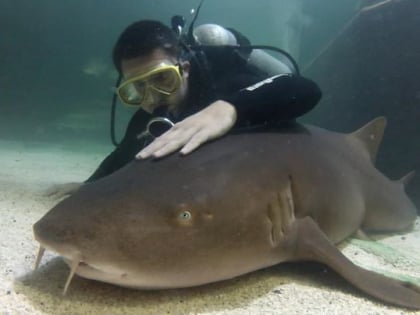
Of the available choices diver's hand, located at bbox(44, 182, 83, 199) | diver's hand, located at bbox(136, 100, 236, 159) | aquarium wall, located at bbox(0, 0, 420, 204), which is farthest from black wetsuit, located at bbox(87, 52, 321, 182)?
aquarium wall, located at bbox(0, 0, 420, 204)

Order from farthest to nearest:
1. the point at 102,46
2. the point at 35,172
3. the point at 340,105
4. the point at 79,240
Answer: the point at 102,46
the point at 340,105
the point at 35,172
the point at 79,240

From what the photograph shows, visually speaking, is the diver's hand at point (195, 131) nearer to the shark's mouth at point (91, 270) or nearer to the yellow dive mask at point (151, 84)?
the yellow dive mask at point (151, 84)

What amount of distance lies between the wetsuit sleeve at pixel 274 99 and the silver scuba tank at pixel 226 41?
1736mm

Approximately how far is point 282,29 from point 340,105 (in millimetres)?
18656

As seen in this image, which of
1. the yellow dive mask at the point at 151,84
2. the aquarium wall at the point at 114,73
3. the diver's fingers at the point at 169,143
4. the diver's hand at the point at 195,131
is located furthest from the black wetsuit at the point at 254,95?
the aquarium wall at the point at 114,73

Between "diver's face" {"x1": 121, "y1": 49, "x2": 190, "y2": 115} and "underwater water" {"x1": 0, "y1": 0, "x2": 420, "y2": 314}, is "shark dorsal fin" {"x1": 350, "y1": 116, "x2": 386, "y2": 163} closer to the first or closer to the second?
"underwater water" {"x1": 0, "y1": 0, "x2": 420, "y2": 314}

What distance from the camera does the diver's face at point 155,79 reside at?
3244 mm

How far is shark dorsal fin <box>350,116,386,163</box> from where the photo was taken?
4309 mm

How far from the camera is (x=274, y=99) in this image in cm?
290

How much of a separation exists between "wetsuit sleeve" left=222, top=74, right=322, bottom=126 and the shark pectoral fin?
0.78m

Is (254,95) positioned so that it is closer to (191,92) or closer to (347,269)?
(191,92)

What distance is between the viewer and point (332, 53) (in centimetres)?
902

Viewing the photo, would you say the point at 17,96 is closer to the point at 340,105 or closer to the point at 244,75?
the point at 340,105

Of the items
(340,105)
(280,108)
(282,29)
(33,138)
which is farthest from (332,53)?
(282,29)
